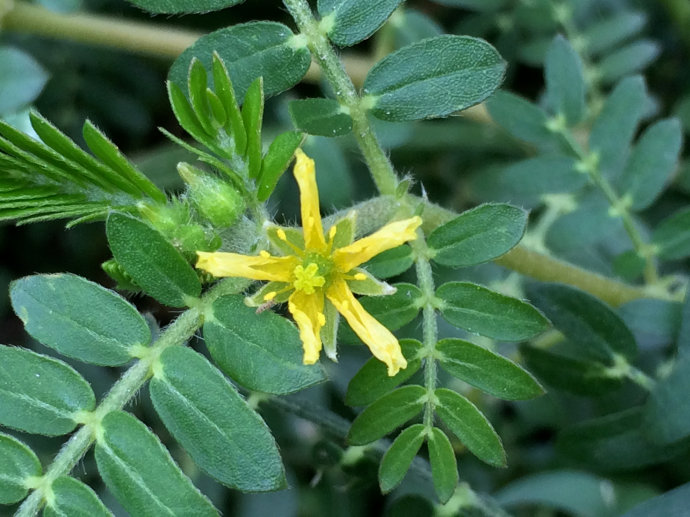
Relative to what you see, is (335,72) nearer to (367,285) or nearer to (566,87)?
(367,285)

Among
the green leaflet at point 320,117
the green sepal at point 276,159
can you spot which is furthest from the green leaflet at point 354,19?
the green sepal at point 276,159

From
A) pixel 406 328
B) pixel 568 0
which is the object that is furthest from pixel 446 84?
pixel 568 0

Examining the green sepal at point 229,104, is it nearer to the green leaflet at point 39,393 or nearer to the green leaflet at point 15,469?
the green leaflet at point 39,393

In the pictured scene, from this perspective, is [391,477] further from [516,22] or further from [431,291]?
[516,22]

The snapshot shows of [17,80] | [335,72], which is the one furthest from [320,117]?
[17,80]

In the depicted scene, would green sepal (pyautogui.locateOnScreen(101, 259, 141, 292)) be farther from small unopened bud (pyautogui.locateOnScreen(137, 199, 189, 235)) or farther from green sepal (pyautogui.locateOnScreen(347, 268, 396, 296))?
green sepal (pyautogui.locateOnScreen(347, 268, 396, 296))
